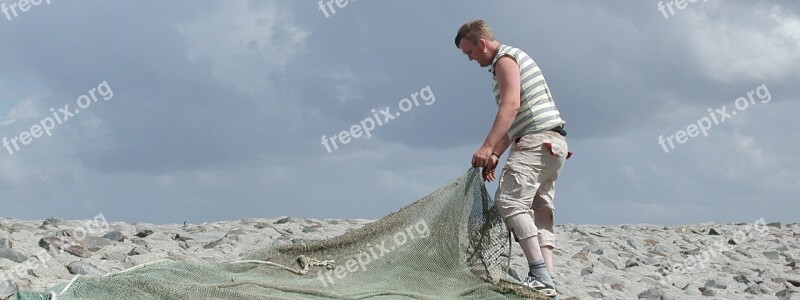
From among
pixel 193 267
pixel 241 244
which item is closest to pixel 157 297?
pixel 193 267

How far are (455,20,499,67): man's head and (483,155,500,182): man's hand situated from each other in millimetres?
597

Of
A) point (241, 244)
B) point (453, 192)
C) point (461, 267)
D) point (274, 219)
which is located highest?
point (274, 219)

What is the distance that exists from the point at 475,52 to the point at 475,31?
0.43 feet

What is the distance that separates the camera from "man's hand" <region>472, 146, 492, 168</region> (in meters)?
5.87

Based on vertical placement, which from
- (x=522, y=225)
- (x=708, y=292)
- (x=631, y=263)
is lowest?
(x=708, y=292)

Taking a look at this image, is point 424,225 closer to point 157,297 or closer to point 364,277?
point 364,277

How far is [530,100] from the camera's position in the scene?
591 centimetres

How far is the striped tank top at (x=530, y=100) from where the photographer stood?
5859 millimetres

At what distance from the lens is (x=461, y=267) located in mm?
6156

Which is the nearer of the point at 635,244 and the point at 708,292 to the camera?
the point at 708,292

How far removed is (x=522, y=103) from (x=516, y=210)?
0.68 meters

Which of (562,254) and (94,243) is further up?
(94,243)

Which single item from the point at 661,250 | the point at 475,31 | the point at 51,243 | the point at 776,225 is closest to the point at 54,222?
the point at 51,243

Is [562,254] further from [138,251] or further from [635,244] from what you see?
[138,251]
